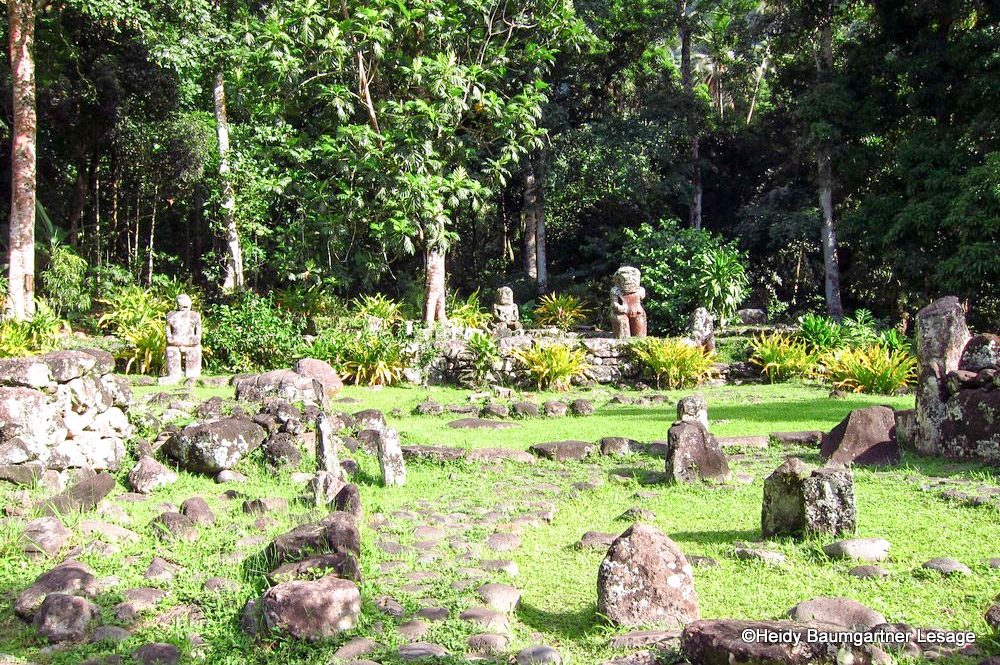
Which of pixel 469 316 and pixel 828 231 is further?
pixel 828 231

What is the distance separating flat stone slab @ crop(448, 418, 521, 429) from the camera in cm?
1063

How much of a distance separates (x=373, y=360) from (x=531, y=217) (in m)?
10.6

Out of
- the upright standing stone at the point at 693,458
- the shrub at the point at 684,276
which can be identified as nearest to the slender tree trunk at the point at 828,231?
the shrub at the point at 684,276

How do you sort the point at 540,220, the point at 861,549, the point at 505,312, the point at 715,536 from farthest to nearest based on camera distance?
the point at 540,220 → the point at 505,312 → the point at 715,536 → the point at 861,549

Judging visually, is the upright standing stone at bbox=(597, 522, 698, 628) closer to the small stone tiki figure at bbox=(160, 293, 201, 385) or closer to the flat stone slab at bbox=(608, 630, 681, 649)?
the flat stone slab at bbox=(608, 630, 681, 649)

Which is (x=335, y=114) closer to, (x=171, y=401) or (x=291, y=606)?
(x=171, y=401)

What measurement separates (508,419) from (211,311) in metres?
8.92

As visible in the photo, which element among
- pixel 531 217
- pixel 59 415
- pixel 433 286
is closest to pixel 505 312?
pixel 433 286

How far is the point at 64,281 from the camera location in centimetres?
1848

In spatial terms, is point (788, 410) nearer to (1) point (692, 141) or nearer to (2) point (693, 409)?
(2) point (693, 409)

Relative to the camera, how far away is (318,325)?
17266 millimetres

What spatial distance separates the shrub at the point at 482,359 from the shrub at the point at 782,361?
15.8ft

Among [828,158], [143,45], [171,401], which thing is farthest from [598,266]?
[171,401]

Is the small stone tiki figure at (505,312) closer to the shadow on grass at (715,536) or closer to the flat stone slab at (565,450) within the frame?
the flat stone slab at (565,450)
